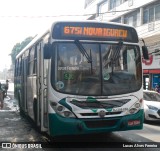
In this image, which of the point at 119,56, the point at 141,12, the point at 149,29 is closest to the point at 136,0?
the point at 141,12

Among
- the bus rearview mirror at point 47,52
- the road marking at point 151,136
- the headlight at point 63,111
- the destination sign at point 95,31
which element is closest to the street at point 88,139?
the road marking at point 151,136

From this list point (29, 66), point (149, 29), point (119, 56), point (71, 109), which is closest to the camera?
point (71, 109)

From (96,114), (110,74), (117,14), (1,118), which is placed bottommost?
(1,118)

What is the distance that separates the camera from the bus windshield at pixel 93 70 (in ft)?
24.7

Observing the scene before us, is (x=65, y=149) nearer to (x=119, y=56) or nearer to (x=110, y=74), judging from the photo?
(x=110, y=74)

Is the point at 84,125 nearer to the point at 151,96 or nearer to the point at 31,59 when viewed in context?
the point at 31,59

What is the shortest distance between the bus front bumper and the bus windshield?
61 centimetres

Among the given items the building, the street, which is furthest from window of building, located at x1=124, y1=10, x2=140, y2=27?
the street

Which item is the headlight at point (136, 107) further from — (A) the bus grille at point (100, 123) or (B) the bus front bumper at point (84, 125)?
(A) the bus grille at point (100, 123)

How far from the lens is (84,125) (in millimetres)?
7379

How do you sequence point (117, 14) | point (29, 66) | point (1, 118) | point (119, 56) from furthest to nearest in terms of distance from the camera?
point (117, 14), point (1, 118), point (29, 66), point (119, 56)

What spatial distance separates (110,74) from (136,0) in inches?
921

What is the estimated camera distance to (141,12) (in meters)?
28.6

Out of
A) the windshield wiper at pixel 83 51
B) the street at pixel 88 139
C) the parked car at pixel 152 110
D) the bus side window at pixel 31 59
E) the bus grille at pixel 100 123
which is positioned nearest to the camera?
the bus grille at pixel 100 123
